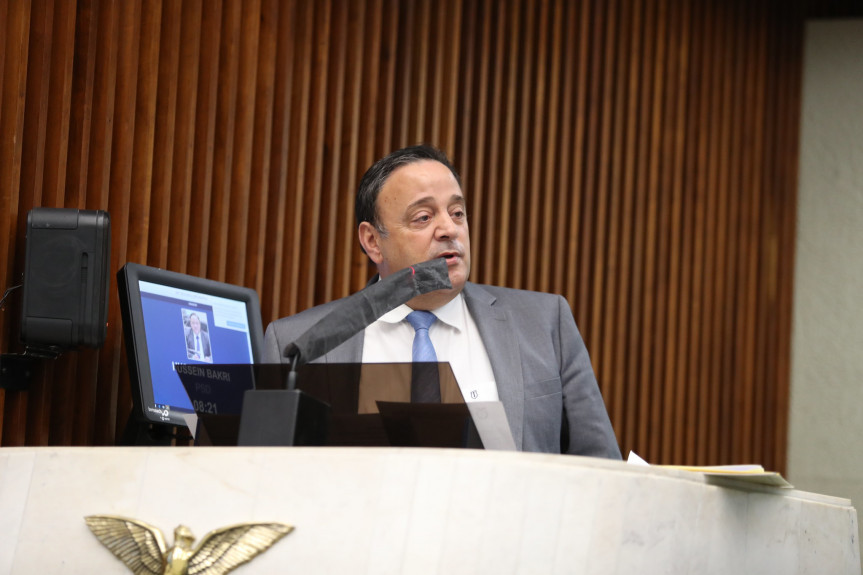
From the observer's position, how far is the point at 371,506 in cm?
155

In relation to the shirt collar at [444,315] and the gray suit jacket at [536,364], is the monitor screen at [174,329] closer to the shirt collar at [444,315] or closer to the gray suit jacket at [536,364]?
the gray suit jacket at [536,364]

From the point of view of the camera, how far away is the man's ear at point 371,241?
3.24m

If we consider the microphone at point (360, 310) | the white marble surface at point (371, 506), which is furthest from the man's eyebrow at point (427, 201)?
the white marble surface at point (371, 506)

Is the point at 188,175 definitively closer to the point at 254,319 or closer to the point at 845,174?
the point at 254,319

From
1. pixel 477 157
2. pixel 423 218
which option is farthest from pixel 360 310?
pixel 477 157

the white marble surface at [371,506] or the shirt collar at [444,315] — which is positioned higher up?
the shirt collar at [444,315]

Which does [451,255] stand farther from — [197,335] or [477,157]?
[477,157]

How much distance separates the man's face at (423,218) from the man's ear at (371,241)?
0.05 meters

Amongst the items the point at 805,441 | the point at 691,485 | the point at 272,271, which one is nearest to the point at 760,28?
the point at 805,441

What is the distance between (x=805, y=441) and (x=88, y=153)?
375 cm

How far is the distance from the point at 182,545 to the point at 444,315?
155cm

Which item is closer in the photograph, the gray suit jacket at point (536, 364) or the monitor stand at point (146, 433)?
the gray suit jacket at point (536, 364)

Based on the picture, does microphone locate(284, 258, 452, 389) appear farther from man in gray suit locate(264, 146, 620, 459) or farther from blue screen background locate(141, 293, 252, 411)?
blue screen background locate(141, 293, 252, 411)

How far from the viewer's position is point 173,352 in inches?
120
